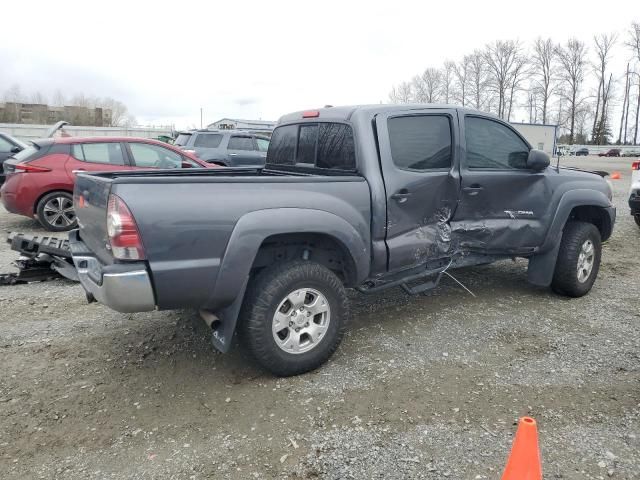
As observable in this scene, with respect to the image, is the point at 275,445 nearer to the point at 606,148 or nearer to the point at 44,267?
the point at 44,267

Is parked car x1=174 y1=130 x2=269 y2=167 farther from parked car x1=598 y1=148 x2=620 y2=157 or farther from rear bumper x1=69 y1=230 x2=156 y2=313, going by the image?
parked car x1=598 y1=148 x2=620 y2=157

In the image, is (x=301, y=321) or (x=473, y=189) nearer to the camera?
(x=301, y=321)

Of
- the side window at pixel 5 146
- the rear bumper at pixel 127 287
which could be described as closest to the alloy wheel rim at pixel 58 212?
the side window at pixel 5 146

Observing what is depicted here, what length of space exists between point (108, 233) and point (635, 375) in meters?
3.77

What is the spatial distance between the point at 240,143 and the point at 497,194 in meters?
9.65

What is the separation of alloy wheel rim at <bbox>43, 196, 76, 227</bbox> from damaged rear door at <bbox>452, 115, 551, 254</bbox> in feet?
21.3

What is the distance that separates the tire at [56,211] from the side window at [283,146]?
4.47m

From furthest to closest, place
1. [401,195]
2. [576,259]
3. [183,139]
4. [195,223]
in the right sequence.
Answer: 1. [183,139]
2. [576,259]
3. [401,195]
4. [195,223]

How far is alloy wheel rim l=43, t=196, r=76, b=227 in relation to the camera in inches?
328

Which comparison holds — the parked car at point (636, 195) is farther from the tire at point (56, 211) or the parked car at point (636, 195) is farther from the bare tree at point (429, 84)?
the bare tree at point (429, 84)

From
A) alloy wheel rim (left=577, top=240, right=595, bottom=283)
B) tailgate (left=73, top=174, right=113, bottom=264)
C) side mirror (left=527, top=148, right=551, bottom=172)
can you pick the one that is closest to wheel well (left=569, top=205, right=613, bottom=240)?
alloy wheel rim (left=577, top=240, right=595, bottom=283)

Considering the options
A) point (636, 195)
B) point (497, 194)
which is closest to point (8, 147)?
point (497, 194)

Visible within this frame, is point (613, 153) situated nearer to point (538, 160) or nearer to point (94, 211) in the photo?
point (538, 160)

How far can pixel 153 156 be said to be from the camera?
888cm
